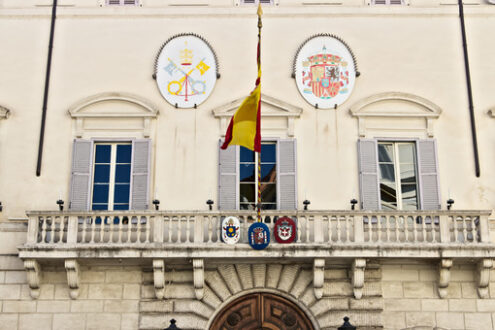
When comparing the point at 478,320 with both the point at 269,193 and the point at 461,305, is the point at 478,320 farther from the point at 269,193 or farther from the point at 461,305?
the point at 269,193

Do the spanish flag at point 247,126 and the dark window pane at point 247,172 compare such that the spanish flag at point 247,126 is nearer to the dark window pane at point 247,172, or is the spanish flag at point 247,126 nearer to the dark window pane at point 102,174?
the dark window pane at point 247,172

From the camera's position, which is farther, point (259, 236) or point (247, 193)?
point (247, 193)

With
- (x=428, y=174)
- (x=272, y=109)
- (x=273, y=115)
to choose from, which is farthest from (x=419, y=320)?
(x=272, y=109)

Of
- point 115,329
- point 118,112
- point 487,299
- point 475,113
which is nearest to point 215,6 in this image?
point 118,112

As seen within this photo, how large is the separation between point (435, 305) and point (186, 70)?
8.19 metres

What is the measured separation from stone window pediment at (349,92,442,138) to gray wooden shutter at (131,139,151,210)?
5079 mm

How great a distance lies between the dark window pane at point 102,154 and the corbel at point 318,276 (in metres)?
5.72

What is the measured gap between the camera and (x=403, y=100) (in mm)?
17953

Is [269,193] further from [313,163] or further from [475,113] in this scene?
[475,113]

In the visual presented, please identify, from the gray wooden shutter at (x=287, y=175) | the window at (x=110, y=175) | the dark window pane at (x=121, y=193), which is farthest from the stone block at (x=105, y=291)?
the gray wooden shutter at (x=287, y=175)

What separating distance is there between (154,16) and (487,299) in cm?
1065

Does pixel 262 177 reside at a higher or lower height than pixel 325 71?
lower

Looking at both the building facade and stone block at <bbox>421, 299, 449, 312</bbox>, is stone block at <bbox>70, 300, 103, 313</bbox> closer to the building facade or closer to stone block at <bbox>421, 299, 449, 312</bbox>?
the building facade

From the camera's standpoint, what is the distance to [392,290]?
1627 cm
